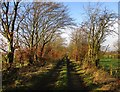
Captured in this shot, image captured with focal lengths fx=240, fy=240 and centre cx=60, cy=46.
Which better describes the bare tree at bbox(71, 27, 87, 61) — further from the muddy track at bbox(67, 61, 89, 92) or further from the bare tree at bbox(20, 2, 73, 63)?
the muddy track at bbox(67, 61, 89, 92)

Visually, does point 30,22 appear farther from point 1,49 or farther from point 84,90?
point 84,90

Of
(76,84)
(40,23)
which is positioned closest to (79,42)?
(40,23)

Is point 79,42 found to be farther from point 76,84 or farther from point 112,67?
point 76,84

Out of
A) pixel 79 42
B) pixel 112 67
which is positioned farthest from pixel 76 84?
pixel 79 42

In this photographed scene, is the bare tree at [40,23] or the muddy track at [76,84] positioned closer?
the muddy track at [76,84]

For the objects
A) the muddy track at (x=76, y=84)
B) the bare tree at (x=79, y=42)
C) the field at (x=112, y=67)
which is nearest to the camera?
the muddy track at (x=76, y=84)

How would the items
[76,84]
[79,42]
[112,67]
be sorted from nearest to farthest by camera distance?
1. [76,84]
2. [112,67]
3. [79,42]

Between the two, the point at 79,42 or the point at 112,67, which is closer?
the point at 112,67

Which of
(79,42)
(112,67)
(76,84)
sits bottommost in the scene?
(76,84)

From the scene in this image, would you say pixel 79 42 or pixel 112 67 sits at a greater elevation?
pixel 79 42

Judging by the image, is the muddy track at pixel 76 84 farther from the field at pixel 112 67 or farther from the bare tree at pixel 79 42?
the bare tree at pixel 79 42

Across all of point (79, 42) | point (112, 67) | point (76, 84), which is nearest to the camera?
point (76, 84)

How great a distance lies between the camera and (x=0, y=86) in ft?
54.9

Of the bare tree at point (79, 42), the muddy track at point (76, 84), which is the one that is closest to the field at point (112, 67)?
the muddy track at point (76, 84)
